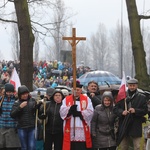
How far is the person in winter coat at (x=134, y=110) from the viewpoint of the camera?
845 centimetres

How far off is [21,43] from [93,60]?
3830 inches

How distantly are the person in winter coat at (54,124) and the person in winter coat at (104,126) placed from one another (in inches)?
32.6

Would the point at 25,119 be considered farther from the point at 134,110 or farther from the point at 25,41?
the point at 25,41

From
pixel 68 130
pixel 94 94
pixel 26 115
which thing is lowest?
pixel 68 130

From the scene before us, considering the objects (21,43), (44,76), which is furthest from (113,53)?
(21,43)

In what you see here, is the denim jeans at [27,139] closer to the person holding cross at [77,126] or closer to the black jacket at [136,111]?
the person holding cross at [77,126]

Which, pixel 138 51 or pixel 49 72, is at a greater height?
pixel 138 51

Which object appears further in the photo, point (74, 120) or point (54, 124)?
point (54, 124)

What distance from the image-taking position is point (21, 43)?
13.2m

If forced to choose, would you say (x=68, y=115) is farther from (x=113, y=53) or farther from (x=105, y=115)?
(x=113, y=53)

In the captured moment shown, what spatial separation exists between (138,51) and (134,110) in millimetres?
6127

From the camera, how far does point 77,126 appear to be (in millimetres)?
8664

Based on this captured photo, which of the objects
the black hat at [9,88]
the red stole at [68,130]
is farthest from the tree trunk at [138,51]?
the black hat at [9,88]

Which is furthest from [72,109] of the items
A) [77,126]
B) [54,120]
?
[54,120]
